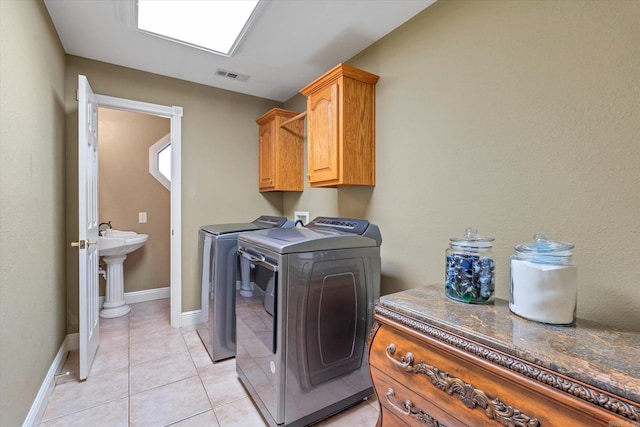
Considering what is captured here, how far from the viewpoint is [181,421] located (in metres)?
1.65

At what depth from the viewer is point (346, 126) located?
6.72ft

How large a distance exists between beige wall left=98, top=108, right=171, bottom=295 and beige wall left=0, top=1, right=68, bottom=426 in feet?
4.82

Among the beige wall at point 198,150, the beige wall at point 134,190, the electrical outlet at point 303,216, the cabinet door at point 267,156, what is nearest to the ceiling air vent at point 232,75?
the beige wall at point 198,150

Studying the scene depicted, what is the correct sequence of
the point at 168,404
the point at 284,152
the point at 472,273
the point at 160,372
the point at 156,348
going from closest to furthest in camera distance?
the point at 472,273
the point at 168,404
the point at 160,372
the point at 156,348
the point at 284,152

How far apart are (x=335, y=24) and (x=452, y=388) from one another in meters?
2.11

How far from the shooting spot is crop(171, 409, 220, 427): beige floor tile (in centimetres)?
163

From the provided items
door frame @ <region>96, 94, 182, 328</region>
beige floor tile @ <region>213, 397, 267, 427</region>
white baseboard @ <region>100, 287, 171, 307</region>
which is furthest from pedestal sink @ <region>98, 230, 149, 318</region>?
beige floor tile @ <region>213, 397, 267, 427</region>

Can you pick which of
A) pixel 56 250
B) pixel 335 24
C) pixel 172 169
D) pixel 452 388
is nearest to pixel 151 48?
pixel 172 169

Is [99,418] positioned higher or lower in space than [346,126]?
lower

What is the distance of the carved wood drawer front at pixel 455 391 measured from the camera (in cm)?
70

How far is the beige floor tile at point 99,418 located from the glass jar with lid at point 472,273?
1.92 meters

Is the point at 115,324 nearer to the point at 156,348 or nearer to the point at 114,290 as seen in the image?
the point at 114,290

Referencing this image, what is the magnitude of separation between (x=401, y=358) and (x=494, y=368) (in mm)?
329

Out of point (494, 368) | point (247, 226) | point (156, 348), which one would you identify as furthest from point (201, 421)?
point (494, 368)
